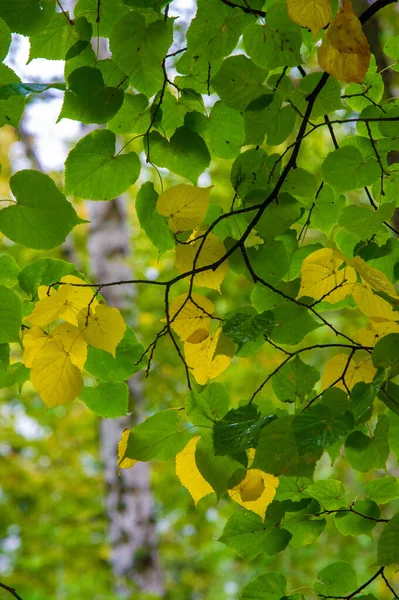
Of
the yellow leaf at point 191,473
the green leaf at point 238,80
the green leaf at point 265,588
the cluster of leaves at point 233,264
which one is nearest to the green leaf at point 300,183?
the cluster of leaves at point 233,264

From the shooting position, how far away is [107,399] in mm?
719

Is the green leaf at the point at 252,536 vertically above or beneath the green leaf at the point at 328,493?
beneath

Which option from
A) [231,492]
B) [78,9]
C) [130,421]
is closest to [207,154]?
[78,9]

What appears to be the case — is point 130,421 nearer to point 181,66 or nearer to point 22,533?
point 22,533

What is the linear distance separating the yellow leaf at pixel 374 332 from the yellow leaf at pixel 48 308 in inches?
12.1

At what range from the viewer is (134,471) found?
9.98ft

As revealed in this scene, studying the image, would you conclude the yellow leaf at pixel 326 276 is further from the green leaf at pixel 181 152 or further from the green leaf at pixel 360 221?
the green leaf at pixel 181 152

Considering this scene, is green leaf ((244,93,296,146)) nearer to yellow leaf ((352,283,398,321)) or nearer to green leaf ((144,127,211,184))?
green leaf ((144,127,211,184))

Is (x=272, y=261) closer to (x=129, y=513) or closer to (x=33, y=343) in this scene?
(x=33, y=343)

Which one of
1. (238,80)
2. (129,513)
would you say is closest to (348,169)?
(238,80)

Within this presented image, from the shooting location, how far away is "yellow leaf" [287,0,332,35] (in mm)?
518

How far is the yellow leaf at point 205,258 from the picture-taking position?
678 millimetres

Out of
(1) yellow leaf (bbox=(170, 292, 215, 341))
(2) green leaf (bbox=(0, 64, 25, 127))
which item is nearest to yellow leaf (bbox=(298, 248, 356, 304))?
(1) yellow leaf (bbox=(170, 292, 215, 341))

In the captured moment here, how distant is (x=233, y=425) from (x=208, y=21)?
41 centimetres
